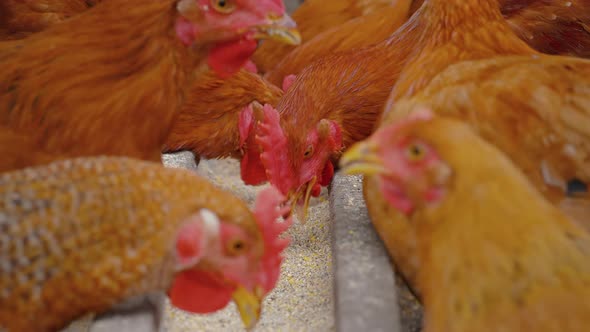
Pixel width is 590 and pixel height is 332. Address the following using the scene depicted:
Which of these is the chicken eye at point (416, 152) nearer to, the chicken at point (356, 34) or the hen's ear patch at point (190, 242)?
the hen's ear patch at point (190, 242)

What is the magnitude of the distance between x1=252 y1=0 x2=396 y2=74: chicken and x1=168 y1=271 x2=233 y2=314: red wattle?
226 centimetres

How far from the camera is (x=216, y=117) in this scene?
2.86m

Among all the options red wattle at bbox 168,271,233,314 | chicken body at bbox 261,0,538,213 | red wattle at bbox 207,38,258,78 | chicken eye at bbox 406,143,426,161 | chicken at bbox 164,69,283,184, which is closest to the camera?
chicken eye at bbox 406,143,426,161

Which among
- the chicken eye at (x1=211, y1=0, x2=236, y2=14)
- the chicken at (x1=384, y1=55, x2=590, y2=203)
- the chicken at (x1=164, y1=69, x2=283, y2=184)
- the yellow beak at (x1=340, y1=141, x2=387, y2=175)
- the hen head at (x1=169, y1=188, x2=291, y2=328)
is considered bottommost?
the chicken at (x1=164, y1=69, x2=283, y2=184)

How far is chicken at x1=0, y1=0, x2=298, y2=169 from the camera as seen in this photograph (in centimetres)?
158

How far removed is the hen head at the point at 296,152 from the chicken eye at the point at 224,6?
30.6 inches

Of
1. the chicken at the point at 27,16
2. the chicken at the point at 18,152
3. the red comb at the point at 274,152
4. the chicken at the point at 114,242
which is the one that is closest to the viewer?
the chicken at the point at 114,242

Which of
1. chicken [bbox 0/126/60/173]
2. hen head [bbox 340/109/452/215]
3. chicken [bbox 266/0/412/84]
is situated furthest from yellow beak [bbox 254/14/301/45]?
chicken [bbox 266/0/412/84]

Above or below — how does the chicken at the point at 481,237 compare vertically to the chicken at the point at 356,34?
above

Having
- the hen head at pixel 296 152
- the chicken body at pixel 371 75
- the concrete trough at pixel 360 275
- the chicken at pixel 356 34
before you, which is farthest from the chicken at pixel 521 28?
the concrete trough at pixel 360 275

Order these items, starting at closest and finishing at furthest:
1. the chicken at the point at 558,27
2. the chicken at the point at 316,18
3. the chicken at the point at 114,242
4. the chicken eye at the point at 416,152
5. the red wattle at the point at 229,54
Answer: the chicken eye at the point at 416,152
the chicken at the point at 114,242
the red wattle at the point at 229,54
the chicken at the point at 558,27
the chicken at the point at 316,18

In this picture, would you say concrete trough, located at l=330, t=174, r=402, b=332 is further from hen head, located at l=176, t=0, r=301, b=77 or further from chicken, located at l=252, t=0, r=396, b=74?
chicken, located at l=252, t=0, r=396, b=74

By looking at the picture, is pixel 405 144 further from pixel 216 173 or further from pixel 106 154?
pixel 216 173

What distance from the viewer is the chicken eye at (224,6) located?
1.57m
